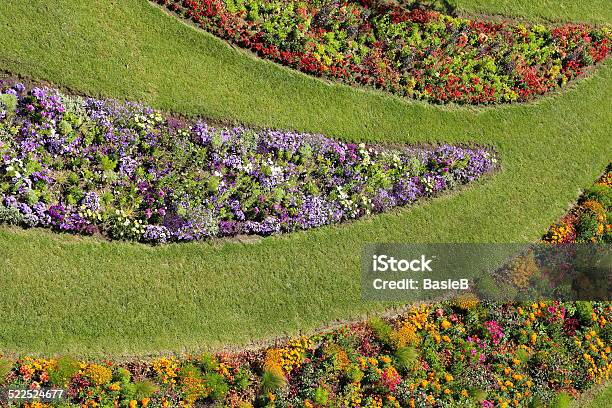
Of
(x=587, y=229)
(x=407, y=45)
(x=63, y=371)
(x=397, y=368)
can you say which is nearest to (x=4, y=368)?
(x=63, y=371)

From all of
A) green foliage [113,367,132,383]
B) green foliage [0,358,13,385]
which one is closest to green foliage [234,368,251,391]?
green foliage [113,367,132,383]

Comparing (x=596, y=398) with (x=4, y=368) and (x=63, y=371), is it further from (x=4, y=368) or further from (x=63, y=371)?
(x=4, y=368)

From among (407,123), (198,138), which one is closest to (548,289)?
(407,123)

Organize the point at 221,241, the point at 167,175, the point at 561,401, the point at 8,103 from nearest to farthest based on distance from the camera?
the point at 8,103 < the point at 167,175 < the point at 221,241 < the point at 561,401

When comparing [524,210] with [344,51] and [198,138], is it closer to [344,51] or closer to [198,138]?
[344,51]

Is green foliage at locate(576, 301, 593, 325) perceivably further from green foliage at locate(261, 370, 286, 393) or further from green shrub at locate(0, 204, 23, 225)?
green shrub at locate(0, 204, 23, 225)

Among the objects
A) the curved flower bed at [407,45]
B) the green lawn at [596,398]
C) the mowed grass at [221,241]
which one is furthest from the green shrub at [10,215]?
the green lawn at [596,398]

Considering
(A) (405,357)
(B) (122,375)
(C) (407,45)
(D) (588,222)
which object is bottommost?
(B) (122,375)
